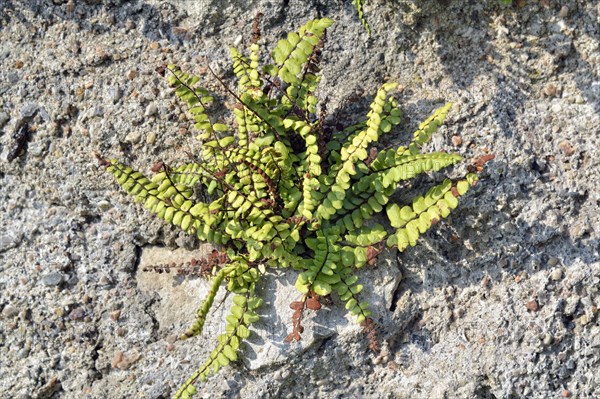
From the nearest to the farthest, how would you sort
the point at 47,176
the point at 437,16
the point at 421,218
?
the point at 421,218 < the point at 437,16 < the point at 47,176

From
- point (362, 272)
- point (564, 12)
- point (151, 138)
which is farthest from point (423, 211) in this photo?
point (151, 138)

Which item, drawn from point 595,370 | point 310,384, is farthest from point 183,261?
point 595,370

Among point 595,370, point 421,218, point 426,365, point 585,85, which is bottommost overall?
point 595,370

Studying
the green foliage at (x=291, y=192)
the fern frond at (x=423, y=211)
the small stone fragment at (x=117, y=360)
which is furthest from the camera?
the small stone fragment at (x=117, y=360)

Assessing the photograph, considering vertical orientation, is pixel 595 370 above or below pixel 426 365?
below

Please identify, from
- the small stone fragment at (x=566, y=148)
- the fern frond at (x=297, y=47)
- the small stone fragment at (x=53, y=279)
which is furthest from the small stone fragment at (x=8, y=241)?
the small stone fragment at (x=566, y=148)

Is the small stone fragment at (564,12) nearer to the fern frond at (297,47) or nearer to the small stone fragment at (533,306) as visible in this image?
the fern frond at (297,47)

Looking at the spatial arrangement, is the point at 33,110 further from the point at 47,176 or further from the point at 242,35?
the point at 242,35
